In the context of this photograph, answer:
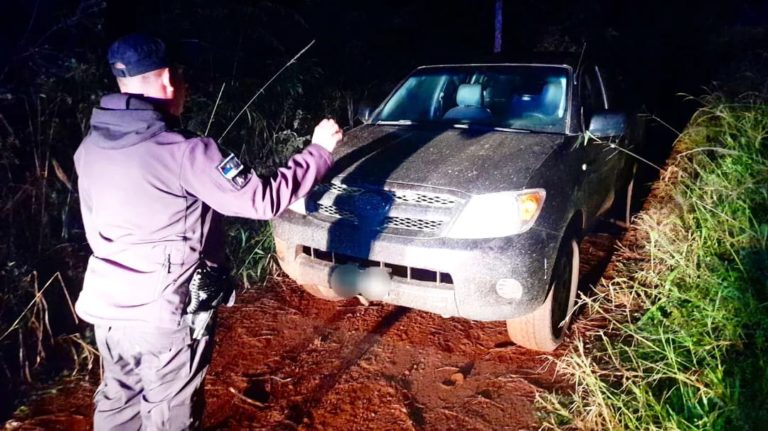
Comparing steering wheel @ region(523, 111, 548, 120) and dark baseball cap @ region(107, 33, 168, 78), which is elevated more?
dark baseball cap @ region(107, 33, 168, 78)

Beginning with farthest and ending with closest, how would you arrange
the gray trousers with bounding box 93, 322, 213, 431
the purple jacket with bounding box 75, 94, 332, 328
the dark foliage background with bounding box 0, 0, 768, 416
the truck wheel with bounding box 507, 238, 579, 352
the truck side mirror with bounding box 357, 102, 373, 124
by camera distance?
the truck side mirror with bounding box 357, 102, 373, 124 → the dark foliage background with bounding box 0, 0, 768, 416 → the truck wheel with bounding box 507, 238, 579, 352 → the gray trousers with bounding box 93, 322, 213, 431 → the purple jacket with bounding box 75, 94, 332, 328

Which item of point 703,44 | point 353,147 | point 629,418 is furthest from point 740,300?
point 703,44

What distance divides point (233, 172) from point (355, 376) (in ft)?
5.23

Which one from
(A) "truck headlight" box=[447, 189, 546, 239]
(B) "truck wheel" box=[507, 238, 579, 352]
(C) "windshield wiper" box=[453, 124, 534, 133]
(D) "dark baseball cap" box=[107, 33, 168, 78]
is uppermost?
(D) "dark baseball cap" box=[107, 33, 168, 78]

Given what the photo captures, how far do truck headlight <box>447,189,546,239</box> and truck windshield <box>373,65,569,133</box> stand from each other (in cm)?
91

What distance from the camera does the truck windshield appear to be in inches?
136

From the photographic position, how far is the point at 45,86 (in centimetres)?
330

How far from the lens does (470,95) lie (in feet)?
12.3

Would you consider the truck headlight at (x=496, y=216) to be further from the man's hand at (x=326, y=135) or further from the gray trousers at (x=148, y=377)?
the gray trousers at (x=148, y=377)

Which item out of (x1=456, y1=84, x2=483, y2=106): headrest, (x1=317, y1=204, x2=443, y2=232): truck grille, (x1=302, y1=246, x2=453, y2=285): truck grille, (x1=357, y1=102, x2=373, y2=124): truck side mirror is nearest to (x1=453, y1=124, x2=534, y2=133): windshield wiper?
(x1=456, y1=84, x2=483, y2=106): headrest

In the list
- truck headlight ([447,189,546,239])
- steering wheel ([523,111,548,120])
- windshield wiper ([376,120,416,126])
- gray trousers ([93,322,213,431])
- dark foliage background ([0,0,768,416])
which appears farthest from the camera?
windshield wiper ([376,120,416,126])

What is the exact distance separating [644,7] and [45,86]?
1383 centimetres

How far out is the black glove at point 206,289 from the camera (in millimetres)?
1842

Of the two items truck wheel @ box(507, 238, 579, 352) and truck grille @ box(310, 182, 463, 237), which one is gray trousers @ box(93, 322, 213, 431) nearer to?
truck grille @ box(310, 182, 463, 237)
